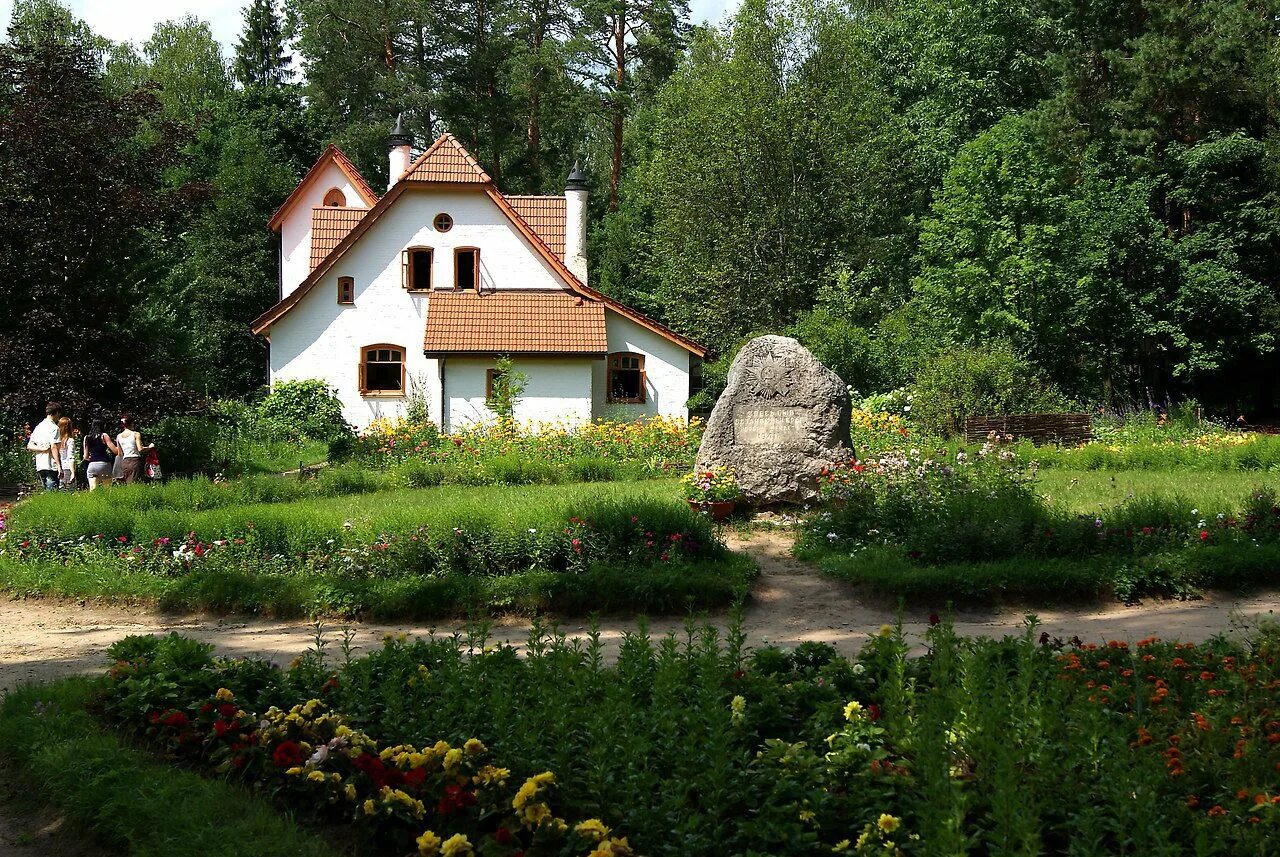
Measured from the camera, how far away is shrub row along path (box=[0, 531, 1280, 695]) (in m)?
8.73

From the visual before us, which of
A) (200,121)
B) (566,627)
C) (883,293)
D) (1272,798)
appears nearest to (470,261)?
(200,121)

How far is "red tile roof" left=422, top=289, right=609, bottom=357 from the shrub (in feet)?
10.7

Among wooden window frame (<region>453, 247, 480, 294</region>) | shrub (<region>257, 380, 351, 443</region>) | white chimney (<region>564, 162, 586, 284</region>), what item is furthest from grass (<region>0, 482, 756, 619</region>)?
white chimney (<region>564, 162, 586, 284</region>)

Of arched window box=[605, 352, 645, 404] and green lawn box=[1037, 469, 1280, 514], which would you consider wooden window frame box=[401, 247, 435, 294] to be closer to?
arched window box=[605, 352, 645, 404]

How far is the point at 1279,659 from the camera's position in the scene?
19.8 feet

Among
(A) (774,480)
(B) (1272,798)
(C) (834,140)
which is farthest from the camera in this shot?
(C) (834,140)

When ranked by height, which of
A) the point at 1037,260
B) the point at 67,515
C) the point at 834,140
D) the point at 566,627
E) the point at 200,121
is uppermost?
the point at 834,140

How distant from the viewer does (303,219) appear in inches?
1357

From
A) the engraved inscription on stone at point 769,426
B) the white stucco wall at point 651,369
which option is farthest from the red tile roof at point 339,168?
the engraved inscription on stone at point 769,426

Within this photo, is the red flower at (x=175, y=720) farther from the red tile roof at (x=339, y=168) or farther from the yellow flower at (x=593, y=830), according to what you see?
the red tile roof at (x=339, y=168)

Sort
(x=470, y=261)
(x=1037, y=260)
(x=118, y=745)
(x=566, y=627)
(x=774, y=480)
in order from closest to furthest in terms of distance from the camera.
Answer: (x=118, y=745) < (x=566, y=627) < (x=774, y=480) < (x=1037, y=260) < (x=470, y=261)

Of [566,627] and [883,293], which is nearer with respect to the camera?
[566,627]

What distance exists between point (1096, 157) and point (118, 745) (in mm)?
29802

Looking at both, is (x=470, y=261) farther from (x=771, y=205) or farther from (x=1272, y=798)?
(x=1272, y=798)
